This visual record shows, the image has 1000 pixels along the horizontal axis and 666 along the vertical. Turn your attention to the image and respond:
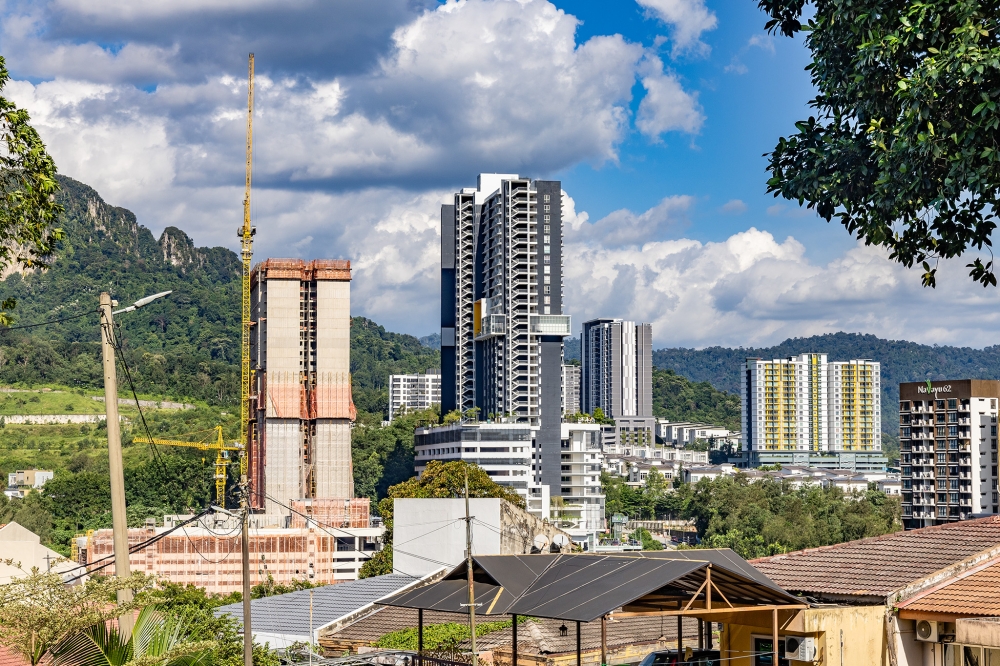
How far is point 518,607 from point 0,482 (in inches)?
3772

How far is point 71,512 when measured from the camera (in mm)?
90625

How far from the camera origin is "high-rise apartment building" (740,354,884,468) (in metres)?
193

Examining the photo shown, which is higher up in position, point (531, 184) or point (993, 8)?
point (531, 184)

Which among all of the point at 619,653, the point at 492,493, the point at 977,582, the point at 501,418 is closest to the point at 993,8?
the point at 977,582

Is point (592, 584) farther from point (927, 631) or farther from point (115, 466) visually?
point (115, 466)

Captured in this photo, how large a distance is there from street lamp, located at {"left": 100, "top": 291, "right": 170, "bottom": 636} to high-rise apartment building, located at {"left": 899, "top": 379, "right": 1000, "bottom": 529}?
8399 centimetres

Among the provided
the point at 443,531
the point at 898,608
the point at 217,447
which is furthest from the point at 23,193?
the point at 217,447

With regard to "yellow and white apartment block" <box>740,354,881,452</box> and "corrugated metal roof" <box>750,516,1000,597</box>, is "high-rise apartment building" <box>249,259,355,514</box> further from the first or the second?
"yellow and white apartment block" <box>740,354,881,452</box>

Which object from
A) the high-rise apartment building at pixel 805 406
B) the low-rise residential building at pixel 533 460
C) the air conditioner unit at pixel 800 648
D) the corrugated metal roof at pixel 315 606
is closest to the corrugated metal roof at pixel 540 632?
the corrugated metal roof at pixel 315 606

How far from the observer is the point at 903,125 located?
9109 mm

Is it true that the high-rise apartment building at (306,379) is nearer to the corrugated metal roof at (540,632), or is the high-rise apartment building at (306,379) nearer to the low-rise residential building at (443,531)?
the low-rise residential building at (443,531)

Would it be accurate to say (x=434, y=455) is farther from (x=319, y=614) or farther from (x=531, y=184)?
(x=319, y=614)

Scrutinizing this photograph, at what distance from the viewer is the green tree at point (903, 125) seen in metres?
8.95

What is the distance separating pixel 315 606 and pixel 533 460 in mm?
65674
